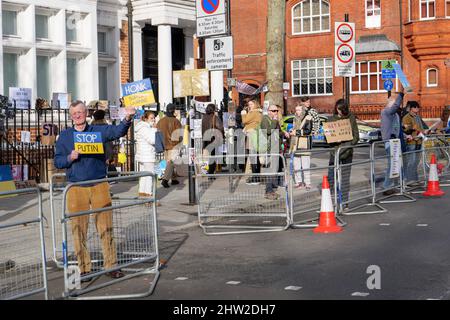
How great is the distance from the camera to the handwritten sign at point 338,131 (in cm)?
1284

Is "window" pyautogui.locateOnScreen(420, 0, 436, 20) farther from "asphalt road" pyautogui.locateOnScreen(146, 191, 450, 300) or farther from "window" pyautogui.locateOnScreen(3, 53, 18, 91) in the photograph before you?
"asphalt road" pyautogui.locateOnScreen(146, 191, 450, 300)

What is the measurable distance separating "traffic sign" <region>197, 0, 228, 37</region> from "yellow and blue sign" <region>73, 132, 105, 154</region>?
20.2 feet

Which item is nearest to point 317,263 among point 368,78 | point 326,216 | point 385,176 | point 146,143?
point 326,216

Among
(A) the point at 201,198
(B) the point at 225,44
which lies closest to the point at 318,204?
(A) the point at 201,198

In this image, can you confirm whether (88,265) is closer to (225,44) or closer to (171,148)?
(225,44)

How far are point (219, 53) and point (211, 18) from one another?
67 cm

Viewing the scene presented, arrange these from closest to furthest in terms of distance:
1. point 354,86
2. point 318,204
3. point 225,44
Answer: point 318,204
point 225,44
point 354,86

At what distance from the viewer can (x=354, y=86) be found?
4606 cm

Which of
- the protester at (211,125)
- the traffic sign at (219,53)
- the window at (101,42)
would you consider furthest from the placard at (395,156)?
the window at (101,42)

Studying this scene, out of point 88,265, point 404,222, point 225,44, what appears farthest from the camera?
point 225,44

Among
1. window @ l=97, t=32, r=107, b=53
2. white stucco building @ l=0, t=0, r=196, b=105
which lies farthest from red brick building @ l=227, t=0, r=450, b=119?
window @ l=97, t=32, r=107, b=53

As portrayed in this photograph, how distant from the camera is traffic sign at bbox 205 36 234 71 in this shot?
13719 mm
